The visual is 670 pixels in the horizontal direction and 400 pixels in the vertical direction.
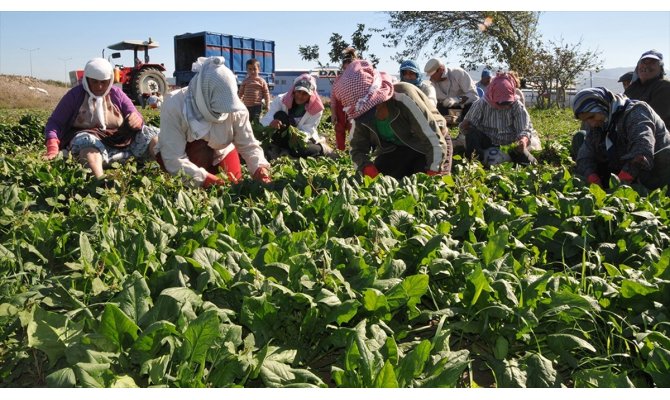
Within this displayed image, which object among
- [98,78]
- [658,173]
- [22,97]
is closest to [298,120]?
[98,78]

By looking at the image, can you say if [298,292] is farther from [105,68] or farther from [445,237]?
[105,68]

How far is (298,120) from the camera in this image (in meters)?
7.64

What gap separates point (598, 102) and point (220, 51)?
18986 mm

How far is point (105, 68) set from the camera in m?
5.26

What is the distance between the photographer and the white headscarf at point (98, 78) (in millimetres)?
5199


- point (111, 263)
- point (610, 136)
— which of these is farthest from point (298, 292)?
point (610, 136)

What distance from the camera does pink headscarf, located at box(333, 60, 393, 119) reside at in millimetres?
4297

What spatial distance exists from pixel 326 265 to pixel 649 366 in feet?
3.70

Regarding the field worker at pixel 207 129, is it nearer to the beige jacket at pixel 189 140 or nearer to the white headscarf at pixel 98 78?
the beige jacket at pixel 189 140

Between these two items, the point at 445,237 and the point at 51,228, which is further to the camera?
the point at 51,228

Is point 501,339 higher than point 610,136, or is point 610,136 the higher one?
point 610,136

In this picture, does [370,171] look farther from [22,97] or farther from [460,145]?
[22,97]

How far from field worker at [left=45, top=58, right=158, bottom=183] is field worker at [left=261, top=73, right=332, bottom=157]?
Result: 1960 millimetres

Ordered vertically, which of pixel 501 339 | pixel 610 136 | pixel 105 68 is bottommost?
pixel 501 339
